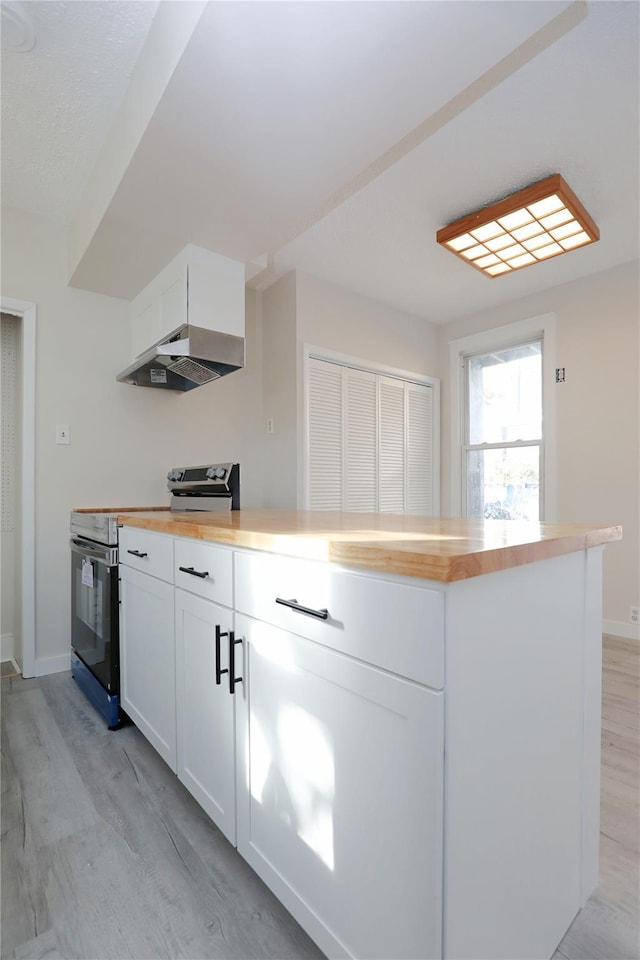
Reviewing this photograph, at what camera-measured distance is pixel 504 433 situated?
13.4 feet

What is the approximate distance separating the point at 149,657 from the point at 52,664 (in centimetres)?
129

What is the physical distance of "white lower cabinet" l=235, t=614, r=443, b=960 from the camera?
2.43 ft

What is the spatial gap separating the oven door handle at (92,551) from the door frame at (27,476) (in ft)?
0.97

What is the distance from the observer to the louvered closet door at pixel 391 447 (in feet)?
13.1

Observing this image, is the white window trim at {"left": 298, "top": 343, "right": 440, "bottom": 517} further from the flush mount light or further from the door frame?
the door frame

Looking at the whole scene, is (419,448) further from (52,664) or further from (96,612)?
(52,664)

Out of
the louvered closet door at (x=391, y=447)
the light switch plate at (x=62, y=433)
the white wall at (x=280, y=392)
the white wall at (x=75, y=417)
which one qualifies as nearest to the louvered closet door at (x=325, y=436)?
the white wall at (x=280, y=392)

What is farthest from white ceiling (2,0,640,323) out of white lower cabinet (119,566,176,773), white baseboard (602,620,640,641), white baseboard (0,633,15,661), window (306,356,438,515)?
white baseboard (602,620,640,641)

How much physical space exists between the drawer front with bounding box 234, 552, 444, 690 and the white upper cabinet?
165 centimetres

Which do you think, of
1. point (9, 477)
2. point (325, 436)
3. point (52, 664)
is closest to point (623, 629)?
point (325, 436)

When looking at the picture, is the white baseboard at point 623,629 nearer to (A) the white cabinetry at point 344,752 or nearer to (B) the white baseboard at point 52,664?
(A) the white cabinetry at point 344,752

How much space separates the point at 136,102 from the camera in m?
1.75

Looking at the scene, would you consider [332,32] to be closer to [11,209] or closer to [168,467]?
[11,209]

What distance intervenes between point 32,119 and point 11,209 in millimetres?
694
